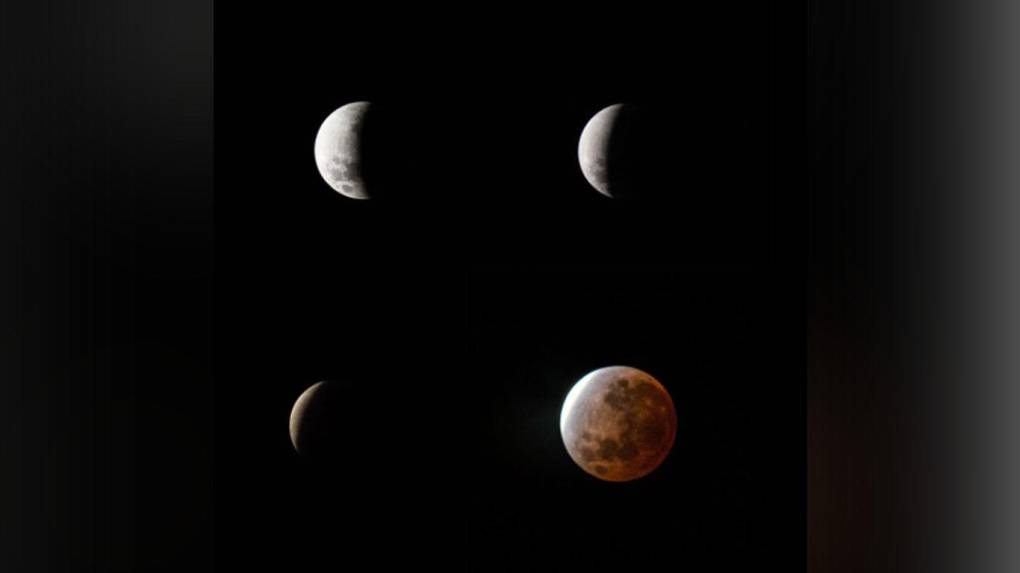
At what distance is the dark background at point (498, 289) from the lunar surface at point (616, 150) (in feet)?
0.11

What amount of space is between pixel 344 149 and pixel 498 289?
0.17 meters

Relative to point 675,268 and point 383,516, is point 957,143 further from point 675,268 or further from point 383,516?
point 383,516

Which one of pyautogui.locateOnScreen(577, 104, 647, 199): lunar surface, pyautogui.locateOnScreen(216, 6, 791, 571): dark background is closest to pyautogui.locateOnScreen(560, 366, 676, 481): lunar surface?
pyautogui.locateOnScreen(216, 6, 791, 571): dark background

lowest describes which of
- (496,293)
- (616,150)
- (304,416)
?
(304,416)

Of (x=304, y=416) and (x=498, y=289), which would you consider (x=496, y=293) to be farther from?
(x=304, y=416)

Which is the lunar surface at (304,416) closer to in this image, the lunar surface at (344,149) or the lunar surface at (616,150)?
the lunar surface at (344,149)

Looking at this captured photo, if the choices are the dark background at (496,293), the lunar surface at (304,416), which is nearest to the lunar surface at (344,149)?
the dark background at (496,293)

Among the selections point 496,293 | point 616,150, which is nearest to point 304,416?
point 496,293

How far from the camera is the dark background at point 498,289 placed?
86 cm

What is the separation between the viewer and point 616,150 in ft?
2.69

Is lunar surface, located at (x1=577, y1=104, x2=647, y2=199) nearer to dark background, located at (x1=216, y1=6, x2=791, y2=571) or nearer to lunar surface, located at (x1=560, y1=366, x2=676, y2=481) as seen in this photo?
dark background, located at (x1=216, y1=6, x2=791, y2=571)

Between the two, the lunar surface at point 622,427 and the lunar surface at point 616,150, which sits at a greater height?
the lunar surface at point 616,150

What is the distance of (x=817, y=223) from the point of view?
3.49 ft

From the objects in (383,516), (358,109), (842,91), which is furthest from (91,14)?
(842,91)
